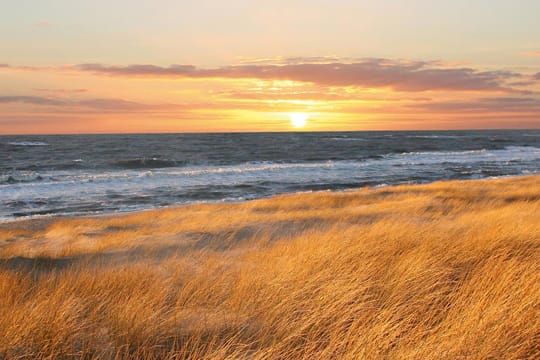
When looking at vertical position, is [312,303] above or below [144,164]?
above

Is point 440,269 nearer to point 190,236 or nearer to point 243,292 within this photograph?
point 243,292

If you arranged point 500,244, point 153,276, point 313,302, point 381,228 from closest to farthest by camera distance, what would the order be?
point 313,302 → point 153,276 → point 500,244 → point 381,228

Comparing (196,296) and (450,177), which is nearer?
(196,296)

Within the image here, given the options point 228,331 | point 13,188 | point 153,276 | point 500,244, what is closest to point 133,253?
point 153,276

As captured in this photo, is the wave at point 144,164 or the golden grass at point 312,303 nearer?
the golden grass at point 312,303

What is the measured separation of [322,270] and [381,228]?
3.37 meters

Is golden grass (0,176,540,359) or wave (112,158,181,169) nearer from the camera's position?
golden grass (0,176,540,359)

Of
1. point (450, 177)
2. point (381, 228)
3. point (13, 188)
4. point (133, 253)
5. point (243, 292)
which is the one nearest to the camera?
point (243, 292)

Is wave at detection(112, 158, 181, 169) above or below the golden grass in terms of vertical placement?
below

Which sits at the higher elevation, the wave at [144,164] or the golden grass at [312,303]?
the golden grass at [312,303]

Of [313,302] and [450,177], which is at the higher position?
[313,302]

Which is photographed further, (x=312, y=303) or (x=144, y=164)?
(x=144, y=164)

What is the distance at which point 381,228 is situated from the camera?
8570 millimetres

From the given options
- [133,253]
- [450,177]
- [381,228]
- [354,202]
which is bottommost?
[450,177]
